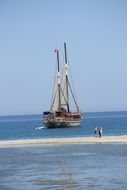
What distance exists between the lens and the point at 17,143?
81188 millimetres

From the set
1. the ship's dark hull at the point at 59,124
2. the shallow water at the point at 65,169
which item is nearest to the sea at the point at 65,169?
the shallow water at the point at 65,169

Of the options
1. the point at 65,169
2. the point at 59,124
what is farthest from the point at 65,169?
the point at 59,124

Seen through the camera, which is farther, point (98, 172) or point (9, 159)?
point (9, 159)

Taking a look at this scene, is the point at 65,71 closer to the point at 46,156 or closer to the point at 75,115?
the point at 75,115

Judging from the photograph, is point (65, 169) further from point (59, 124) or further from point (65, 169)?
point (59, 124)

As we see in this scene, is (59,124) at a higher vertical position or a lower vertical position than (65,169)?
higher

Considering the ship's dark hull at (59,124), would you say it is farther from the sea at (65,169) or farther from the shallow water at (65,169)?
the shallow water at (65,169)

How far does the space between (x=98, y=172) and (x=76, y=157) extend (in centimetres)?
1328

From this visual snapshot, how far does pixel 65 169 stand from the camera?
47156 mm

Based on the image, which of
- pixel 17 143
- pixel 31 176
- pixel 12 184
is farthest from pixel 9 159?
pixel 17 143

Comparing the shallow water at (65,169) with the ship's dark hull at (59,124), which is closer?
the shallow water at (65,169)

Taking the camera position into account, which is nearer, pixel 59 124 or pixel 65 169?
pixel 65 169

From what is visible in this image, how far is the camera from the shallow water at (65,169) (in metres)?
38.7

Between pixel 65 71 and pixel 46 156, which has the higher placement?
pixel 65 71
